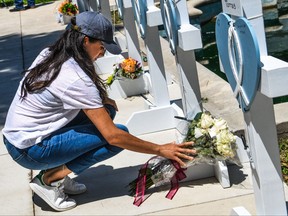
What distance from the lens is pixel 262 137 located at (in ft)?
13.3

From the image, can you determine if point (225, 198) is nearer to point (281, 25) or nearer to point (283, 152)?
point (283, 152)

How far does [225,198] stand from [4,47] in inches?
294

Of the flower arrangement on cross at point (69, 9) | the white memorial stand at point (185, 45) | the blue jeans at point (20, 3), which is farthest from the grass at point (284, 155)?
the blue jeans at point (20, 3)

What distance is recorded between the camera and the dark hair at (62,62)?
472 cm

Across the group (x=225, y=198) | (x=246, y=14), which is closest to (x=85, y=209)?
(x=225, y=198)

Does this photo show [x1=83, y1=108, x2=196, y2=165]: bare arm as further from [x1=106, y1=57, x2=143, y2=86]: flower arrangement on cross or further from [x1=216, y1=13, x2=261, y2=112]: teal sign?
[x1=106, y1=57, x2=143, y2=86]: flower arrangement on cross

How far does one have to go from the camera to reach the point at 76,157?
4965 mm

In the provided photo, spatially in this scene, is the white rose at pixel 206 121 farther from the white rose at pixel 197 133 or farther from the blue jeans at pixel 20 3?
the blue jeans at pixel 20 3

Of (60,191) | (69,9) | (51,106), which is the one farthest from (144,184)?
(69,9)

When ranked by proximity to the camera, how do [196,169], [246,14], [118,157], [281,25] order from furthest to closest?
[281,25], [118,157], [196,169], [246,14]

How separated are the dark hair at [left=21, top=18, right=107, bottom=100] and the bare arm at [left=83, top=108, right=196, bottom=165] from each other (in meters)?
0.14

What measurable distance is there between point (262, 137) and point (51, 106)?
1405 millimetres

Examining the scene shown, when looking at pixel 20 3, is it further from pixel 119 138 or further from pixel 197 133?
pixel 119 138

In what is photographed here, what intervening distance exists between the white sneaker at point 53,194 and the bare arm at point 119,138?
1.88 ft
